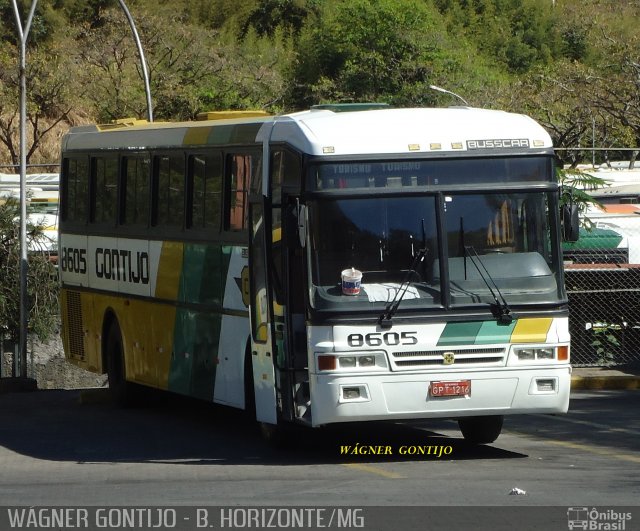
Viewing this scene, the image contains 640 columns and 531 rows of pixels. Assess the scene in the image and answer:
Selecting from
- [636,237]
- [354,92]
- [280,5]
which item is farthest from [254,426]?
[280,5]

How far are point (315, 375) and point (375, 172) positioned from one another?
1741 millimetres

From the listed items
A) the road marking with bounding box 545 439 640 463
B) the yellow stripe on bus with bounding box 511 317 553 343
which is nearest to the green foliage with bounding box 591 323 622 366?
the road marking with bounding box 545 439 640 463

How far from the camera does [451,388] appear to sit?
11.0 m

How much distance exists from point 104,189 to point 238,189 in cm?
415

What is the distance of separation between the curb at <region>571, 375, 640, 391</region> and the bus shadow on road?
4059 mm

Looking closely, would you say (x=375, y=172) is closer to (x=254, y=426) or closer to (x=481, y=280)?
(x=481, y=280)

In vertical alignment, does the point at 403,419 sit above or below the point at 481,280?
below

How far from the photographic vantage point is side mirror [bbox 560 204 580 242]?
11555 mm

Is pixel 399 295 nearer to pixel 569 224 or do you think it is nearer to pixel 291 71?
pixel 569 224

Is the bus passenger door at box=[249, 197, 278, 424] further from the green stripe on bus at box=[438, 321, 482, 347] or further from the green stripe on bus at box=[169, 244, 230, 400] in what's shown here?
the green stripe on bus at box=[438, 321, 482, 347]

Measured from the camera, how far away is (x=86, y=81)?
202 feet

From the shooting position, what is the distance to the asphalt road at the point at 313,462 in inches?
375

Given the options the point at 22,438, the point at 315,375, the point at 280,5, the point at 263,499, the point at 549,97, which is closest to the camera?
the point at 263,499

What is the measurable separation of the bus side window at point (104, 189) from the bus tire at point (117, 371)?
4.40 feet
